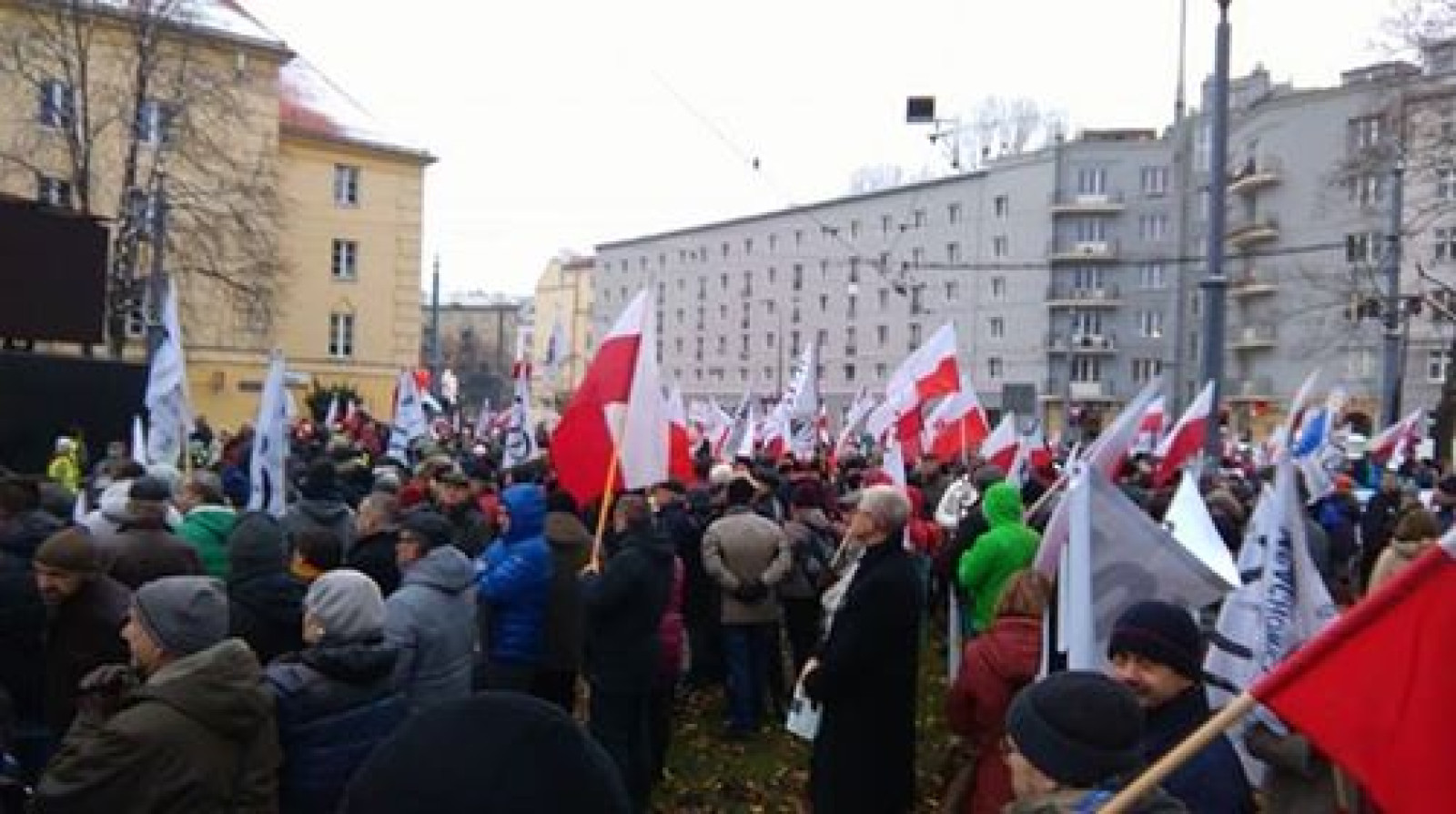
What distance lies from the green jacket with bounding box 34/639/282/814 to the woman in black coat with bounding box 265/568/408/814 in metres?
0.29

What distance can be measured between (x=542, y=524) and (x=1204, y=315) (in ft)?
34.0

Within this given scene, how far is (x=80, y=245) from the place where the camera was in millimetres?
17766

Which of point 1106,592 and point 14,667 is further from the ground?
point 1106,592

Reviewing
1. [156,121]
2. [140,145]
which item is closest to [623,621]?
[156,121]

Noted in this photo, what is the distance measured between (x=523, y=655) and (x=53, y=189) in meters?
39.9

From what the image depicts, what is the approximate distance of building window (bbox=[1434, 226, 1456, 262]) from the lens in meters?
61.4

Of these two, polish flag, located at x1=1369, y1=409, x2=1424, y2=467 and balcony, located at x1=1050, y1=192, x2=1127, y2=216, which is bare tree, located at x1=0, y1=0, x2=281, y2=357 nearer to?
polish flag, located at x1=1369, y1=409, x2=1424, y2=467

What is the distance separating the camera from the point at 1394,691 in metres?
3.04

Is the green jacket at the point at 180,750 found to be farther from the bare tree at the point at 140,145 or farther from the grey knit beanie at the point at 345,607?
the bare tree at the point at 140,145

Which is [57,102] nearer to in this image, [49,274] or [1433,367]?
[49,274]

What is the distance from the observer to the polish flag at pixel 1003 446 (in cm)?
1555

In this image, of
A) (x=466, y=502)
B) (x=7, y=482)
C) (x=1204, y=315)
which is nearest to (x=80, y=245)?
(x=466, y=502)

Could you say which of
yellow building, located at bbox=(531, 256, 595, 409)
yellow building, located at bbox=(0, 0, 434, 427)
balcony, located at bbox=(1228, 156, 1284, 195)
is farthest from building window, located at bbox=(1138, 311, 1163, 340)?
yellow building, located at bbox=(531, 256, 595, 409)

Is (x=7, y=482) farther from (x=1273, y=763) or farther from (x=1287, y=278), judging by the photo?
(x=1287, y=278)
